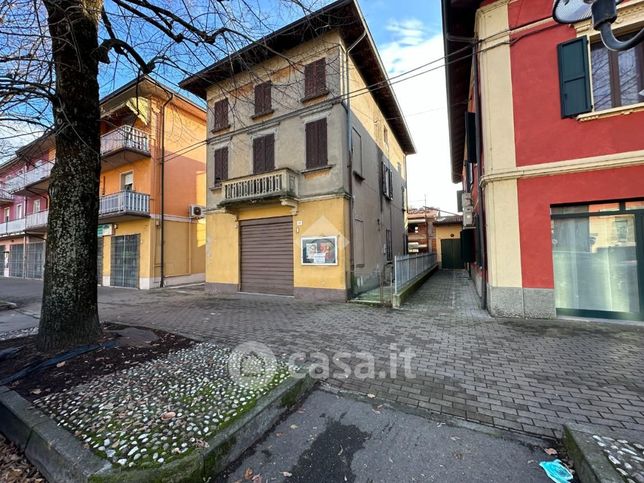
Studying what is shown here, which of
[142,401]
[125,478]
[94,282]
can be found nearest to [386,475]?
[125,478]

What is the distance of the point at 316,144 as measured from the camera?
32.1 feet

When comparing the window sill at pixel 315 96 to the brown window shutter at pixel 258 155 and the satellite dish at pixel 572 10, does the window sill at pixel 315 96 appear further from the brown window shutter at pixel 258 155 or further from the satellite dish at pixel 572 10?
the satellite dish at pixel 572 10

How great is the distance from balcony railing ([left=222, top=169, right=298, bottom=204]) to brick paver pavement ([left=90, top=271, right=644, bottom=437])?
3.85m

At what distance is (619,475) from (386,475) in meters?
1.47

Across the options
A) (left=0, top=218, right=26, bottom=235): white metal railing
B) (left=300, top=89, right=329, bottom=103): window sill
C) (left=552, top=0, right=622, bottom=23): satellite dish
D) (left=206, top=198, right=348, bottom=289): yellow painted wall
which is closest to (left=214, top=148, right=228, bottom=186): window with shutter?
(left=206, top=198, right=348, bottom=289): yellow painted wall

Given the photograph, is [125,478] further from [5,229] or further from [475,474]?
[5,229]

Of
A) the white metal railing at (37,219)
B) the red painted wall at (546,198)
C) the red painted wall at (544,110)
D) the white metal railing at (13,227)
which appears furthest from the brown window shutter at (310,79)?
the white metal railing at (13,227)

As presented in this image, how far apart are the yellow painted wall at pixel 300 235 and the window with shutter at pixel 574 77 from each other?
5.85 m

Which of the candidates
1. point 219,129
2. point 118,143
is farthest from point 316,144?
point 118,143

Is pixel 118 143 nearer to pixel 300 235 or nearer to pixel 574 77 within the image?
pixel 300 235

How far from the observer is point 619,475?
1810 mm

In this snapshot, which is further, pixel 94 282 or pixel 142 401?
pixel 94 282

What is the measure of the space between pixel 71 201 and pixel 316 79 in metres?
8.26

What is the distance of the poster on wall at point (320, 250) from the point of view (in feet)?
30.5
